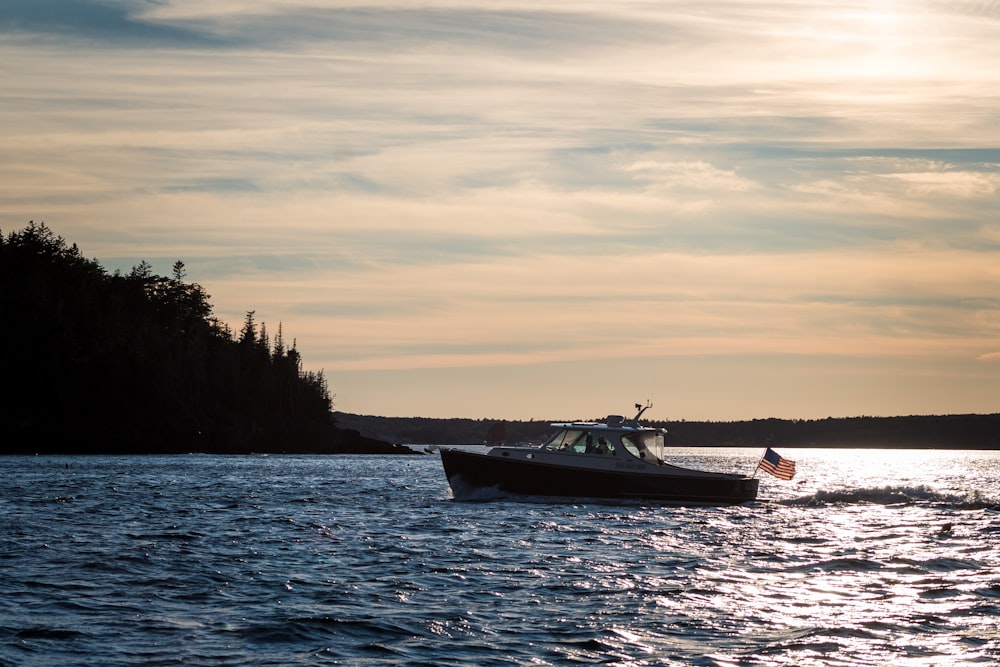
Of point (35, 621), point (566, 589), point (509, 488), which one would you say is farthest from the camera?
point (509, 488)

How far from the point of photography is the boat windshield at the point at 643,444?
47.7m

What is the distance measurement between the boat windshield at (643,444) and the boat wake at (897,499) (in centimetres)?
998

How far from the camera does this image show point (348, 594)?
22.4 metres

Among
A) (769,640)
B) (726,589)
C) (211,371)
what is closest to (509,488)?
(726,589)

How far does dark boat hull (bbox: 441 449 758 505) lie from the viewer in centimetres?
4694

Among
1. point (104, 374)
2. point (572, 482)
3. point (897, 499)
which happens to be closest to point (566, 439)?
point (572, 482)

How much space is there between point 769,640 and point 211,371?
574ft

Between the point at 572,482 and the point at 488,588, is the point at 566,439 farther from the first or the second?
the point at 488,588

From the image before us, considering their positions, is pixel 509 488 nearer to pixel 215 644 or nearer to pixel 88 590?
pixel 88 590

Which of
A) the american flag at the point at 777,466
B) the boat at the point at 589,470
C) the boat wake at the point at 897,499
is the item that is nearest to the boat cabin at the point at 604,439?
the boat at the point at 589,470

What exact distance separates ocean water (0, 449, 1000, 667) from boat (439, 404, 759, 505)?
2.65 meters

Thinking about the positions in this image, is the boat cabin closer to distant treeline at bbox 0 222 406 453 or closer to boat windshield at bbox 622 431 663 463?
boat windshield at bbox 622 431 663 463

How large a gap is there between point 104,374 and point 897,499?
12540cm

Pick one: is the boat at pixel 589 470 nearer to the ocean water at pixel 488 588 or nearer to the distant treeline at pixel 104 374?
the ocean water at pixel 488 588
